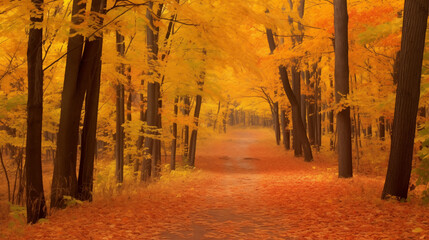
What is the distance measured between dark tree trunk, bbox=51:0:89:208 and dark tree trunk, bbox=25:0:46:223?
82cm

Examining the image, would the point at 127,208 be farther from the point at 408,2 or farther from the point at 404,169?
the point at 408,2

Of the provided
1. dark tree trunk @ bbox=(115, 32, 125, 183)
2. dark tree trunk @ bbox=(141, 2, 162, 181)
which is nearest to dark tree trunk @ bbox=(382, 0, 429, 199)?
dark tree trunk @ bbox=(141, 2, 162, 181)

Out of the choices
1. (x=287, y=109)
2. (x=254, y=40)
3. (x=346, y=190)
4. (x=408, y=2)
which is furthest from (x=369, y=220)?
(x=287, y=109)

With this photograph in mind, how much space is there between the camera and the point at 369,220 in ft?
22.0

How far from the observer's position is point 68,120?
26.9ft

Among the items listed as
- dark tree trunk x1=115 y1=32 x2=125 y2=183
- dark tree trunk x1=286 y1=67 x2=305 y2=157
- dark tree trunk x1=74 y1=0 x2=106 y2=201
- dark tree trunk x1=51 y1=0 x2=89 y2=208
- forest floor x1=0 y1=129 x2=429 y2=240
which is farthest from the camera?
dark tree trunk x1=286 y1=67 x2=305 y2=157

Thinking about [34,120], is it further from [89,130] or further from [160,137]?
[160,137]

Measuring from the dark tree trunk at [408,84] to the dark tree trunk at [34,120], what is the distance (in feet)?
24.4

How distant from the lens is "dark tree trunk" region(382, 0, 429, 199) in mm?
7613

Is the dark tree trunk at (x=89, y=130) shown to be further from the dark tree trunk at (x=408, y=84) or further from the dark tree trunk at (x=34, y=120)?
the dark tree trunk at (x=408, y=84)

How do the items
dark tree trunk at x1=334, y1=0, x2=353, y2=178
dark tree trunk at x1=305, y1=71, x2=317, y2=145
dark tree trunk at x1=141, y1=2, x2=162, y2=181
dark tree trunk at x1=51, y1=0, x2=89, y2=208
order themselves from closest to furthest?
1. dark tree trunk at x1=51, y1=0, x2=89, y2=208
2. dark tree trunk at x1=334, y1=0, x2=353, y2=178
3. dark tree trunk at x1=141, y1=2, x2=162, y2=181
4. dark tree trunk at x1=305, y1=71, x2=317, y2=145

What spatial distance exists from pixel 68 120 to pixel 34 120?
108cm

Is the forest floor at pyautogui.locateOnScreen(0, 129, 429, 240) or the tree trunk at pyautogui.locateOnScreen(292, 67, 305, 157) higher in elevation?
the tree trunk at pyautogui.locateOnScreen(292, 67, 305, 157)

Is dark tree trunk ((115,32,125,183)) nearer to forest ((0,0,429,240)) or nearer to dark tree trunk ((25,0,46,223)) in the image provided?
forest ((0,0,429,240))
